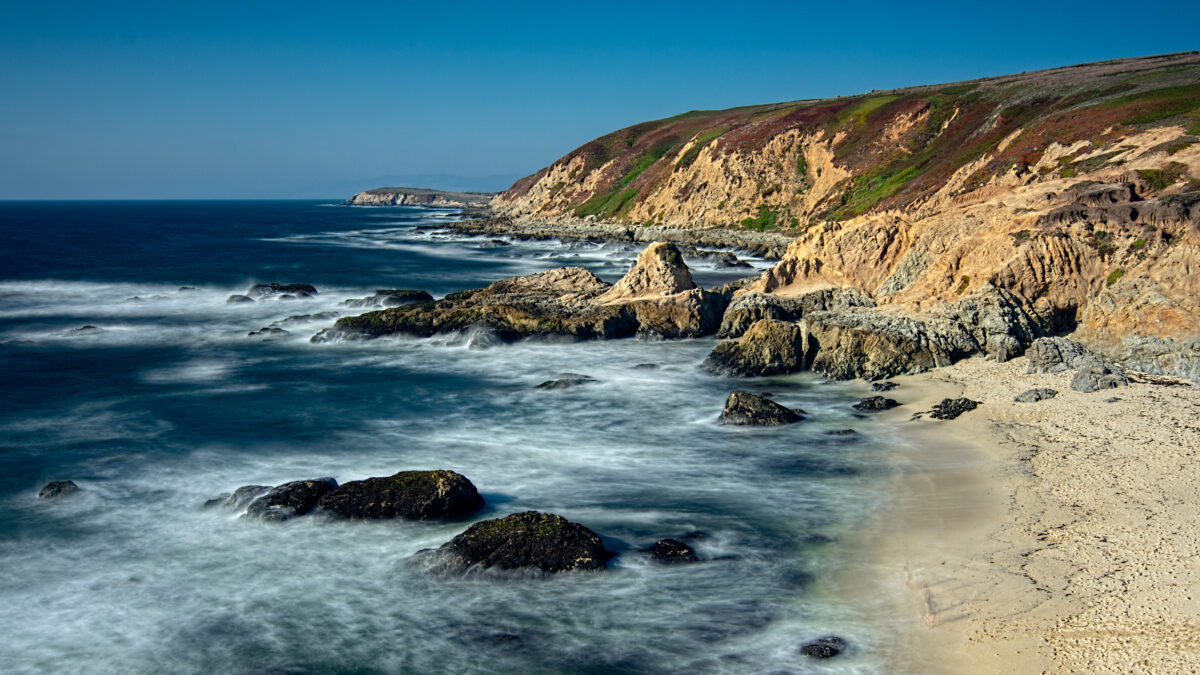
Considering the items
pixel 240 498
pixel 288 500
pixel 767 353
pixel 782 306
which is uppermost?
pixel 782 306

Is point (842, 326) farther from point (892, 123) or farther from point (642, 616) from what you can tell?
point (892, 123)

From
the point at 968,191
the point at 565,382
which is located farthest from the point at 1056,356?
the point at 968,191

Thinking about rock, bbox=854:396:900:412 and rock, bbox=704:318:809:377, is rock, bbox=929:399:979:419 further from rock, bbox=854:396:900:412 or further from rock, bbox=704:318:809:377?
rock, bbox=704:318:809:377

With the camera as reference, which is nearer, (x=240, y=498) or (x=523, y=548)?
(x=523, y=548)

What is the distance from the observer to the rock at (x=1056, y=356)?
1923 cm

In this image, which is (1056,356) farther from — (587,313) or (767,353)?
(587,313)

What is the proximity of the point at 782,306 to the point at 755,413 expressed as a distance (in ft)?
28.7

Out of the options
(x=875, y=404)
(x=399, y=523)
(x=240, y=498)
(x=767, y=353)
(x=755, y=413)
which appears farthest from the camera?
(x=767, y=353)

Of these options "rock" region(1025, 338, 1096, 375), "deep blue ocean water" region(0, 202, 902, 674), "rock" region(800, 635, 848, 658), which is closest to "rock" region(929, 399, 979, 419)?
"deep blue ocean water" region(0, 202, 902, 674)

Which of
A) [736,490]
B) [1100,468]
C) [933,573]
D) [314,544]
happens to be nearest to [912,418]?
[1100,468]

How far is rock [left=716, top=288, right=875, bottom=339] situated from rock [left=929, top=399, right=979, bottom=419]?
24.2 feet

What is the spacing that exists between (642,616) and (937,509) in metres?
5.34

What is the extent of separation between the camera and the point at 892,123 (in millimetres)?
65938

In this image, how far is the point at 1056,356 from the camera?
19.4m
